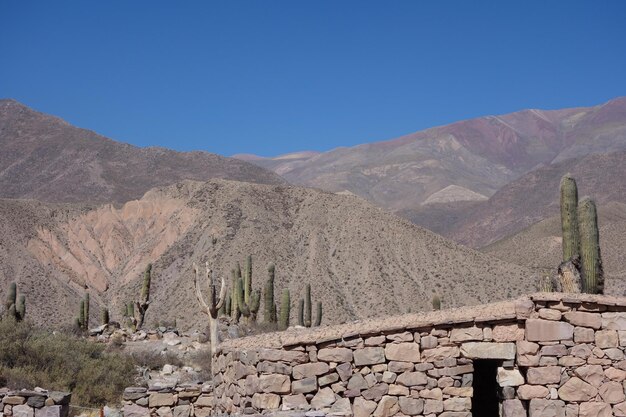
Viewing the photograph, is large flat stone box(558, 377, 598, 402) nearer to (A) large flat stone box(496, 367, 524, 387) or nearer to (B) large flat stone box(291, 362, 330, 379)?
(A) large flat stone box(496, 367, 524, 387)

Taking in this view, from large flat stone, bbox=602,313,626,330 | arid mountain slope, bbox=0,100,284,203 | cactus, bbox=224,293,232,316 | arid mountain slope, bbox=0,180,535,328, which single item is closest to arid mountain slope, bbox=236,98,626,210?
arid mountain slope, bbox=0,100,284,203

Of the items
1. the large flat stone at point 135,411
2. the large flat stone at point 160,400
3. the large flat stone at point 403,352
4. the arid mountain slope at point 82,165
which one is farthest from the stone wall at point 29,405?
the arid mountain slope at point 82,165

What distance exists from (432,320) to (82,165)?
101171 millimetres

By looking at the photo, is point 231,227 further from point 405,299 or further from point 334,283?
point 405,299

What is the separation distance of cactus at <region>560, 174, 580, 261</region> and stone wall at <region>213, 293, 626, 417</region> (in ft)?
21.9

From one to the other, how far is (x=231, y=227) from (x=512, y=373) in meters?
51.0

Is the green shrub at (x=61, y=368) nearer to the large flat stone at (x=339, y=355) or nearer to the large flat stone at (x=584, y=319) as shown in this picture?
the large flat stone at (x=339, y=355)

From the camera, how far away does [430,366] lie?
9633 millimetres

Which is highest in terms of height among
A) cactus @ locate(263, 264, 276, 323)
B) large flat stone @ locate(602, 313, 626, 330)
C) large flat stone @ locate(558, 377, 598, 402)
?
cactus @ locate(263, 264, 276, 323)

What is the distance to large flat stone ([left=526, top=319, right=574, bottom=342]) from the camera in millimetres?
9414

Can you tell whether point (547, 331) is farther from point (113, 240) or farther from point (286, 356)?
point (113, 240)

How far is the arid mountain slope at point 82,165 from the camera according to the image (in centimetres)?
9819

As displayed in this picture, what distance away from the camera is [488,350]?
31.3 feet

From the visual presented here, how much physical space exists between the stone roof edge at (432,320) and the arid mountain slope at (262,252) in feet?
113
